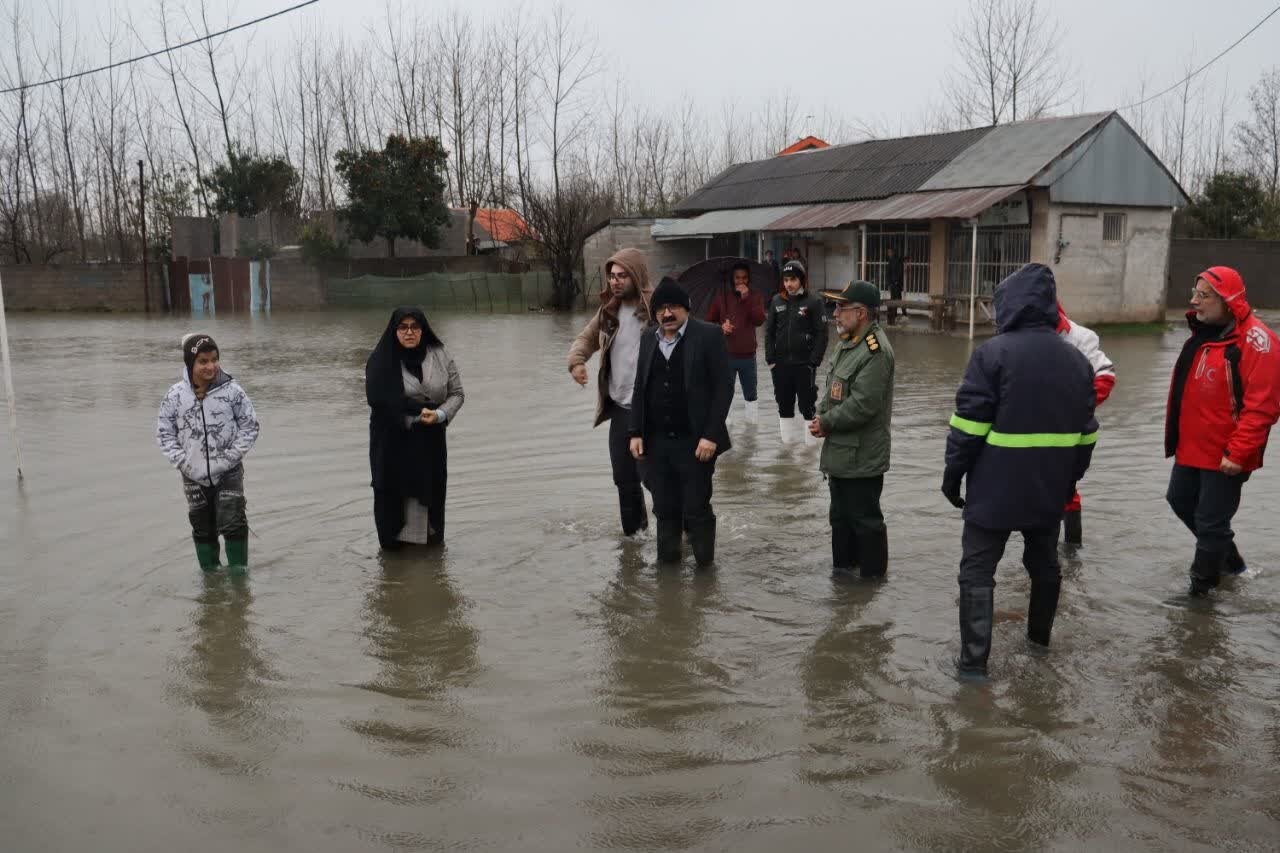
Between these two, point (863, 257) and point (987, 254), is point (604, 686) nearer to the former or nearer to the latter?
point (863, 257)

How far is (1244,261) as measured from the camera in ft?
100

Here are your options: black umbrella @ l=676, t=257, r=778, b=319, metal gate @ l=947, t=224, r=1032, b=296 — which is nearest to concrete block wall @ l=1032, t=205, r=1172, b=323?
metal gate @ l=947, t=224, r=1032, b=296

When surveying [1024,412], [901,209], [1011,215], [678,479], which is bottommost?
[678,479]

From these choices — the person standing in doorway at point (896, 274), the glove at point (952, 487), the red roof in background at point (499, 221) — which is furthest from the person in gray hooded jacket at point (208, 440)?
the red roof in background at point (499, 221)

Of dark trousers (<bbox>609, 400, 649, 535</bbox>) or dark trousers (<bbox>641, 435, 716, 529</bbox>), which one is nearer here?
A: dark trousers (<bbox>641, 435, 716, 529</bbox>)

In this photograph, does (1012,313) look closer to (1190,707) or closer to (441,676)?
(1190,707)

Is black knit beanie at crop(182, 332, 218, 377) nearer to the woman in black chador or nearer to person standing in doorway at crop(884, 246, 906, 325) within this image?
the woman in black chador

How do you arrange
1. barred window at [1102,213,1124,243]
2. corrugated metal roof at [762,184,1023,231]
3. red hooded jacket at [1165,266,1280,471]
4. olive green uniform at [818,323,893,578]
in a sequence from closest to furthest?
red hooded jacket at [1165,266,1280,471]
olive green uniform at [818,323,893,578]
corrugated metal roof at [762,184,1023,231]
barred window at [1102,213,1124,243]

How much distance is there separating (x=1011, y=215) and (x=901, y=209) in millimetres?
2234

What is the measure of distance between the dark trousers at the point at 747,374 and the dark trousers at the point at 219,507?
5103 millimetres

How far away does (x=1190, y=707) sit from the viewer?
4.41 meters

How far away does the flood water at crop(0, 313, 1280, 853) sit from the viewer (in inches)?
143

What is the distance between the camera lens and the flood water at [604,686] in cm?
364

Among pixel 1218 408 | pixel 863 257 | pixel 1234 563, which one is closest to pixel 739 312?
pixel 1234 563
